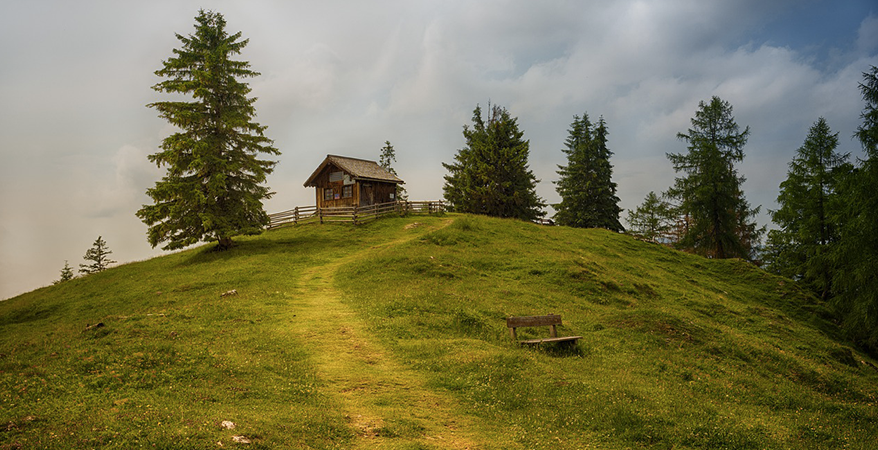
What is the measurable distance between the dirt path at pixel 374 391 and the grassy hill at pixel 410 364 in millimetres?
67

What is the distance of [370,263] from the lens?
27.9m

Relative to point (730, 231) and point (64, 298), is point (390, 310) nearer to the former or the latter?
point (64, 298)

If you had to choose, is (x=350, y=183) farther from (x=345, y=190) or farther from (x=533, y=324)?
(x=533, y=324)

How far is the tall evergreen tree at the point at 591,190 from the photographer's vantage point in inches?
2151

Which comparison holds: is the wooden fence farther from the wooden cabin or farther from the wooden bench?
the wooden bench

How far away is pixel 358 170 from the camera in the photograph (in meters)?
49.4

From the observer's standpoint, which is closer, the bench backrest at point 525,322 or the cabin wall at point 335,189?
the bench backrest at point 525,322

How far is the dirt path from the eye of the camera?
9.74 m

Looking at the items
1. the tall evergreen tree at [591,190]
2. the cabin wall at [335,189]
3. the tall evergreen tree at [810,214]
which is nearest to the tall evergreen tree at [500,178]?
the tall evergreen tree at [591,190]

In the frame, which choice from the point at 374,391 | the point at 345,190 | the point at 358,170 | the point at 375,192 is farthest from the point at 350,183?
the point at 374,391

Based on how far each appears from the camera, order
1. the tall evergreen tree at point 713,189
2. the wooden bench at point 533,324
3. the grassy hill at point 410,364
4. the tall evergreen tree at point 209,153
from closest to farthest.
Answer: the grassy hill at point 410,364
the wooden bench at point 533,324
the tall evergreen tree at point 209,153
the tall evergreen tree at point 713,189

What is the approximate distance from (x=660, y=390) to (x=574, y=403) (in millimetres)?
3615

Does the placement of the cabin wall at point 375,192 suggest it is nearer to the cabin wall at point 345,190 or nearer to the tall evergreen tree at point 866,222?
the cabin wall at point 345,190

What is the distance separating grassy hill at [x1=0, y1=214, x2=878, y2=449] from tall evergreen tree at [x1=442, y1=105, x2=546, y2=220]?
22.9 meters
